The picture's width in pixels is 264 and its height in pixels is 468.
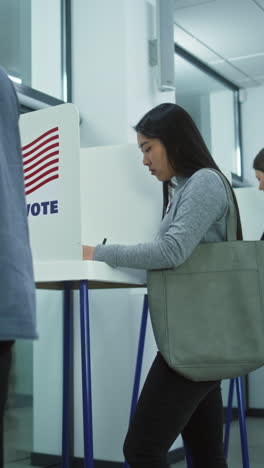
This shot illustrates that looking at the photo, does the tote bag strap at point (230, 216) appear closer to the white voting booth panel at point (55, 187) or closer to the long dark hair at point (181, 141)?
the long dark hair at point (181, 141)

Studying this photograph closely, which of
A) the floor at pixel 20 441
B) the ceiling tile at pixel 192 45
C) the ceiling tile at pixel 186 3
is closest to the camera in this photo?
the floor at pixel 20 441

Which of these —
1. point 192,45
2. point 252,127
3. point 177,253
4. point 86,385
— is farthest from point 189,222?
point 252,127

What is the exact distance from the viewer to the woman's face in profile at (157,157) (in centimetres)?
140

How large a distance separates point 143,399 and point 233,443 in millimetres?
2272

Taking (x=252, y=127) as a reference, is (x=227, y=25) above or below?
above

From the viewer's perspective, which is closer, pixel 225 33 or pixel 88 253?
pixel 88 253

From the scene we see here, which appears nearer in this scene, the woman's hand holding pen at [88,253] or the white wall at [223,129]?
the woman's hand holding pen at [88,253]

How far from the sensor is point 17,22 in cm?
267

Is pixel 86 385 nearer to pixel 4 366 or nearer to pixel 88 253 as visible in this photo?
pixel 88 253

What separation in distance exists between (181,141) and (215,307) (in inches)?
13.5

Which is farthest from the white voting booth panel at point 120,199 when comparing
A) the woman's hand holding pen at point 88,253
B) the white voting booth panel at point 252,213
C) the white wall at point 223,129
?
the white wall at point 223,129

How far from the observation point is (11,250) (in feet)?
2.55

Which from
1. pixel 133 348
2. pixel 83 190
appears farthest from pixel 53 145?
pixel 133 348

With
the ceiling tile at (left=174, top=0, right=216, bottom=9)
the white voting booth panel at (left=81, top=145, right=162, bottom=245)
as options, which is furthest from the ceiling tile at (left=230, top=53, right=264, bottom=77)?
the white voting booth panel at (left=81, top=145, right=162, bottom=245)
